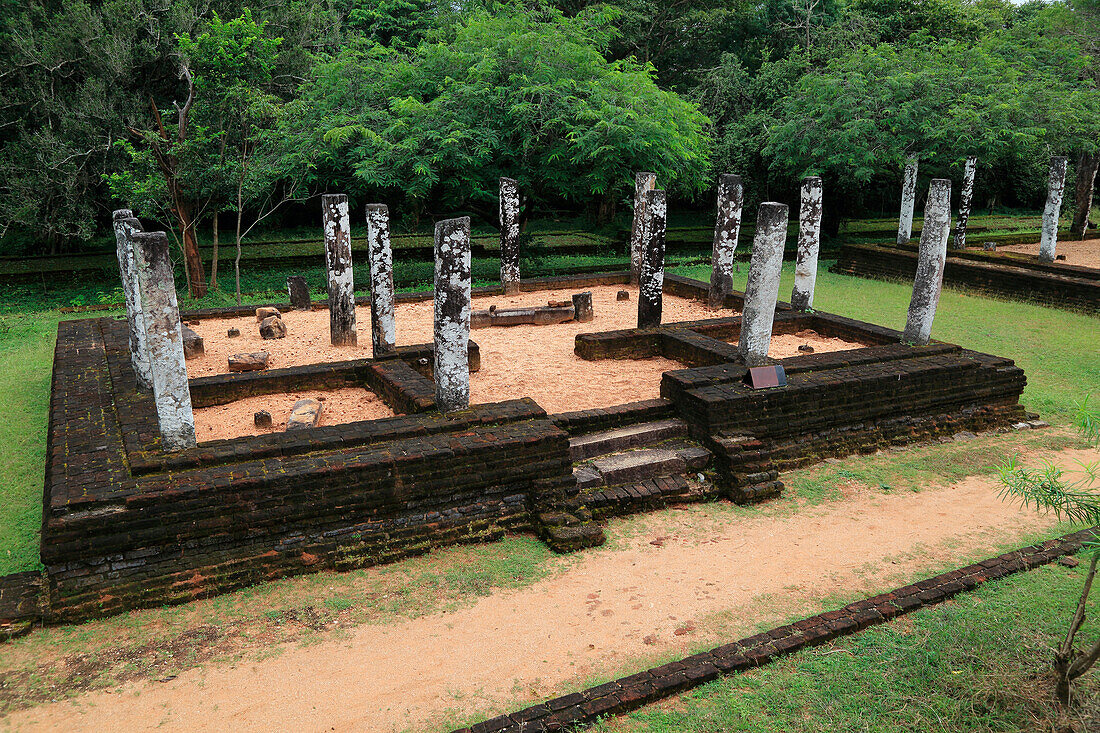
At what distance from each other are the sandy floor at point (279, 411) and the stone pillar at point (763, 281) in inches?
154

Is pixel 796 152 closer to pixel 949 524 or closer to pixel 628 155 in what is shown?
pixel 628 155

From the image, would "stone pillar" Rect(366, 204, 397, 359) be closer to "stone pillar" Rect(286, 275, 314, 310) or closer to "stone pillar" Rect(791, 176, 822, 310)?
"stone pillar" Rect(286, 275, 314, 310)

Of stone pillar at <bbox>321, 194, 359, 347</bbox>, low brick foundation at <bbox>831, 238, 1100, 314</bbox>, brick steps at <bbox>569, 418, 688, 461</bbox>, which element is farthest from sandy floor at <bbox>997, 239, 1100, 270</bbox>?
stone pillar at <bbox>321, 194, 359, 347</bbox>

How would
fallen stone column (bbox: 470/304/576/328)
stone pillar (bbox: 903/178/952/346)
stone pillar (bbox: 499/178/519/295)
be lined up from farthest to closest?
1. stone pillar (bbox: 499/178/519/295)
2. fallen stone column (bbox: 470/304/576/328)
3. stone pillar (bbox: 903/178/952/346)

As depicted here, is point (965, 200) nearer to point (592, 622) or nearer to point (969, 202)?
point (969, 202)

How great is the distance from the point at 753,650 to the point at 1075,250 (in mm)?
19214

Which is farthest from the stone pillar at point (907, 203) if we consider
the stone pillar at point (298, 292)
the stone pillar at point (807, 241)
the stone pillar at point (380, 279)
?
the stone pillar at point (380, 279)

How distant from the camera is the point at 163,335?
581cm

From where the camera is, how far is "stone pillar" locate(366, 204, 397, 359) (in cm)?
862

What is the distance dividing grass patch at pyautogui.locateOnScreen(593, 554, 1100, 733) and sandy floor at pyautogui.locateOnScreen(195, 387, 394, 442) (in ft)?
14.1

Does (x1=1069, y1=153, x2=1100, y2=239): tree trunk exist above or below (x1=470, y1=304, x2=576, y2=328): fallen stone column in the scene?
above

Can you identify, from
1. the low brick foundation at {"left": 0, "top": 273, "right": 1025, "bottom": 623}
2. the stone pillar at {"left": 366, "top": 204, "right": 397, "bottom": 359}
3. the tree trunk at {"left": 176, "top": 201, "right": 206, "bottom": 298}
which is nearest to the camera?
the low brick foundation at {"left": 0, "top": 273, "right": 1025, "bottom": 623}

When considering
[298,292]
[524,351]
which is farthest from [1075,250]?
[298,292]

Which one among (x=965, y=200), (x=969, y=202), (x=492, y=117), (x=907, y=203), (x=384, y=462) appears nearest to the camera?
(x=384, y=462)
